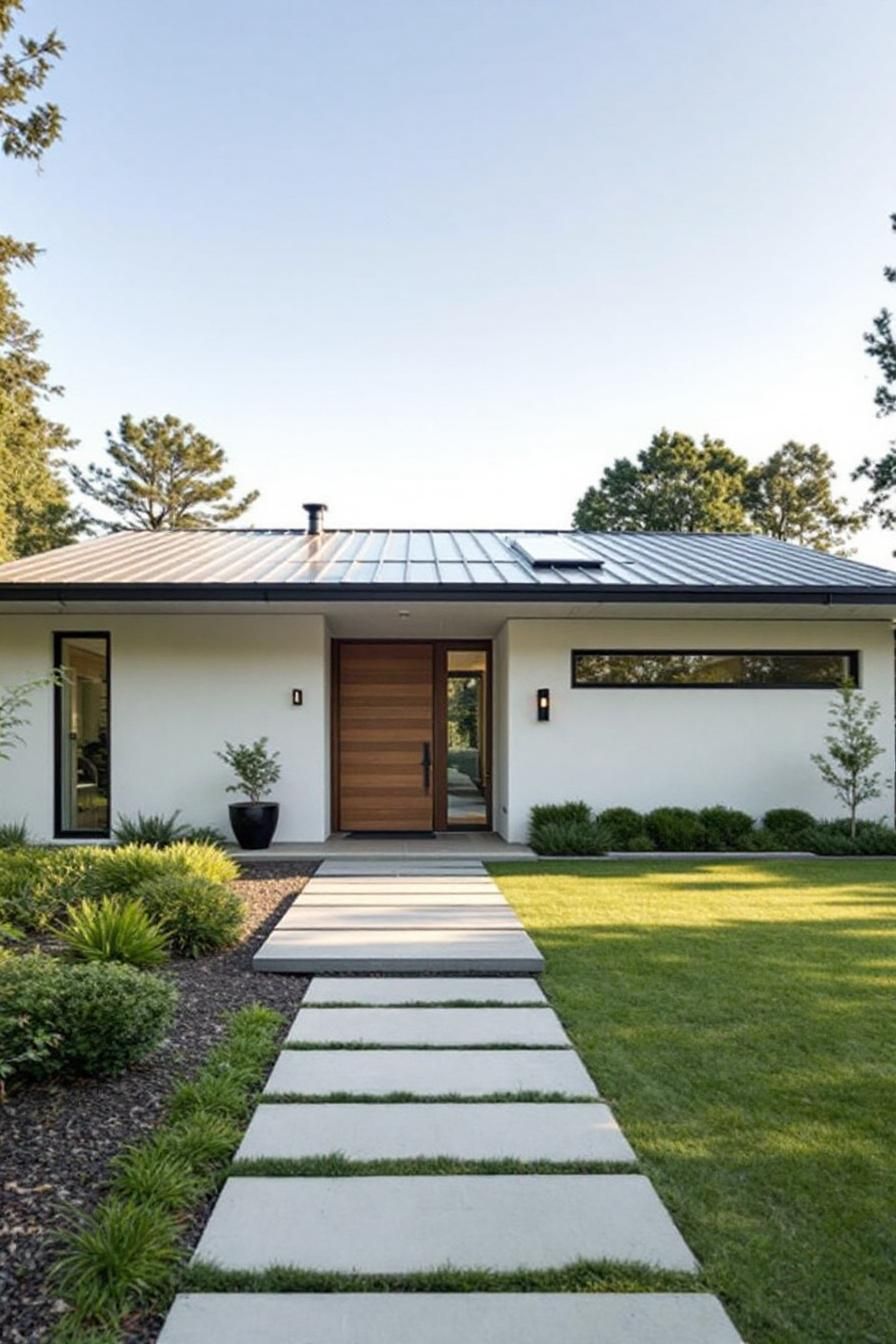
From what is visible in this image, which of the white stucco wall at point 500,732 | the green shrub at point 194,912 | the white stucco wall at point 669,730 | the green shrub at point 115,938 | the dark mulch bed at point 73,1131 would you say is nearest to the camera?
the dark mulch bed at point 73,1131

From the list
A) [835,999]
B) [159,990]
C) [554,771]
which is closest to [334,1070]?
[159,990]

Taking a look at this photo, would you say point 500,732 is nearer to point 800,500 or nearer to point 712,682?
point 712,682

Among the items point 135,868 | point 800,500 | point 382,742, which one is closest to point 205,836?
point 382,742

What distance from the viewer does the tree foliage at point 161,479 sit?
26.6 meters

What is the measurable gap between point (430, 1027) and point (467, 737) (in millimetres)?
7189

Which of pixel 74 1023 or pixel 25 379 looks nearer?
pixel 74 1023

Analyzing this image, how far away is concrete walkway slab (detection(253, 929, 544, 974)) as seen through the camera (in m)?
4.19

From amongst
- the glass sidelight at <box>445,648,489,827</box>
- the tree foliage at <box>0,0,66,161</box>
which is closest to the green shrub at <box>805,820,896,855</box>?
the glass sidelight at <box>445,648,489,827</box>

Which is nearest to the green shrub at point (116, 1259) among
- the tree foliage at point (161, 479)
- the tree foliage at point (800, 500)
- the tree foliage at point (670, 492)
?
the tree foliage at point (670, 492)

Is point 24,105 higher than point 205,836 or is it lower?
higher

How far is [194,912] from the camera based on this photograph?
14.9 ft

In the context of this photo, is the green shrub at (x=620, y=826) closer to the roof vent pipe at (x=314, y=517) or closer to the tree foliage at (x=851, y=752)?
the tree foliage at (x=851, y=752)

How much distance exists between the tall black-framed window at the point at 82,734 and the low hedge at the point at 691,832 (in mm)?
5004

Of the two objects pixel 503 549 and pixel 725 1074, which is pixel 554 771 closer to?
pixel 503 549
